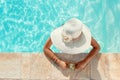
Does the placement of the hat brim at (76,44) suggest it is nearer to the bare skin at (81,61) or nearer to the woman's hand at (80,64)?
the bare skin at (81,61)

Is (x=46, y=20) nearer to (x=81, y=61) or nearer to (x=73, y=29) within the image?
(x=81, y=61)

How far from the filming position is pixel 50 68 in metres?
4.83

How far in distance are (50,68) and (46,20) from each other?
158 centimetres

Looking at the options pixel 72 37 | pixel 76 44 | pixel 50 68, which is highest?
pixel 72 37

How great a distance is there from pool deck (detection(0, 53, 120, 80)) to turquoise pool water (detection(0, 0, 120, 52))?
113 cm

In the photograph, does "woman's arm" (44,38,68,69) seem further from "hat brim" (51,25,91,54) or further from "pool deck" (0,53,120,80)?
"hat brim" (51,25,91,54)

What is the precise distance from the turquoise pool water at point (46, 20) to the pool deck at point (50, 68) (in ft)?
3.71

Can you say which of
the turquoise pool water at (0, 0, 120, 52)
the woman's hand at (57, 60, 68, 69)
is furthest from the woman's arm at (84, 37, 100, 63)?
the turquoise pool water at (0, 0, 120, 52)

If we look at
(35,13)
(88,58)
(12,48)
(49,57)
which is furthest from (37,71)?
(35,13)

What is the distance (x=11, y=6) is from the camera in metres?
6.46

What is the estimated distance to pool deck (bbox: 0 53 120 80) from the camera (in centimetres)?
476

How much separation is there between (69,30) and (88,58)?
558 mm

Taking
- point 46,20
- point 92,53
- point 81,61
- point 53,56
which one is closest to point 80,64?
point 81,61

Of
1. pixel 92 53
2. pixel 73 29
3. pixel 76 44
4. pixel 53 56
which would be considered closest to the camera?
pixel 73 29
